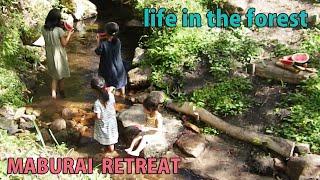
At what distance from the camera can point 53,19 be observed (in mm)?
8492

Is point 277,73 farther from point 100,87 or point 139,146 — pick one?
point 100,87

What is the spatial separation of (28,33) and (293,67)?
20.1 ft

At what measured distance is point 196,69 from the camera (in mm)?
9625

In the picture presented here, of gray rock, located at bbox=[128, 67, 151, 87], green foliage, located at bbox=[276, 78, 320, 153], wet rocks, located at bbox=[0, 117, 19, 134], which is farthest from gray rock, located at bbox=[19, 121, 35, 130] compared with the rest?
green foliage, located at bbox=[276, 78, 320, 153]

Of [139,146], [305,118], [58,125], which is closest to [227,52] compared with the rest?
[305,118]

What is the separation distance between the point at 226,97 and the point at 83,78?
3324mm

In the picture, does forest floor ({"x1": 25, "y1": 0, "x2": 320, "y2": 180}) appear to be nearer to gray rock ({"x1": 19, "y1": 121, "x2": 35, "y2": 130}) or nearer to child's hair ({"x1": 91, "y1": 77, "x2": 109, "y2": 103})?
gray rock ({"x1": 19, "y1": 121, "x2": 35, "y2": 130})

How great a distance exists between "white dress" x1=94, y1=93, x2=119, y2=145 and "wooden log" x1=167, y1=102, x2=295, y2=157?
161 cm

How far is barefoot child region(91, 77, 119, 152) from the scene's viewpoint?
7.14m

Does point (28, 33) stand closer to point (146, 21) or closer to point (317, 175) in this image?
point (146, 21)

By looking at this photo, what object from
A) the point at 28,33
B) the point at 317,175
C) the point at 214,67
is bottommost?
the point at 317,175

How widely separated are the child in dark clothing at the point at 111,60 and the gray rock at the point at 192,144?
182 cm

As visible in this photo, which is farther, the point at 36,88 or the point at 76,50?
the point at 76,50

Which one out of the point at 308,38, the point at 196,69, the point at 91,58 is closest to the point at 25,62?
the point at 91,58
